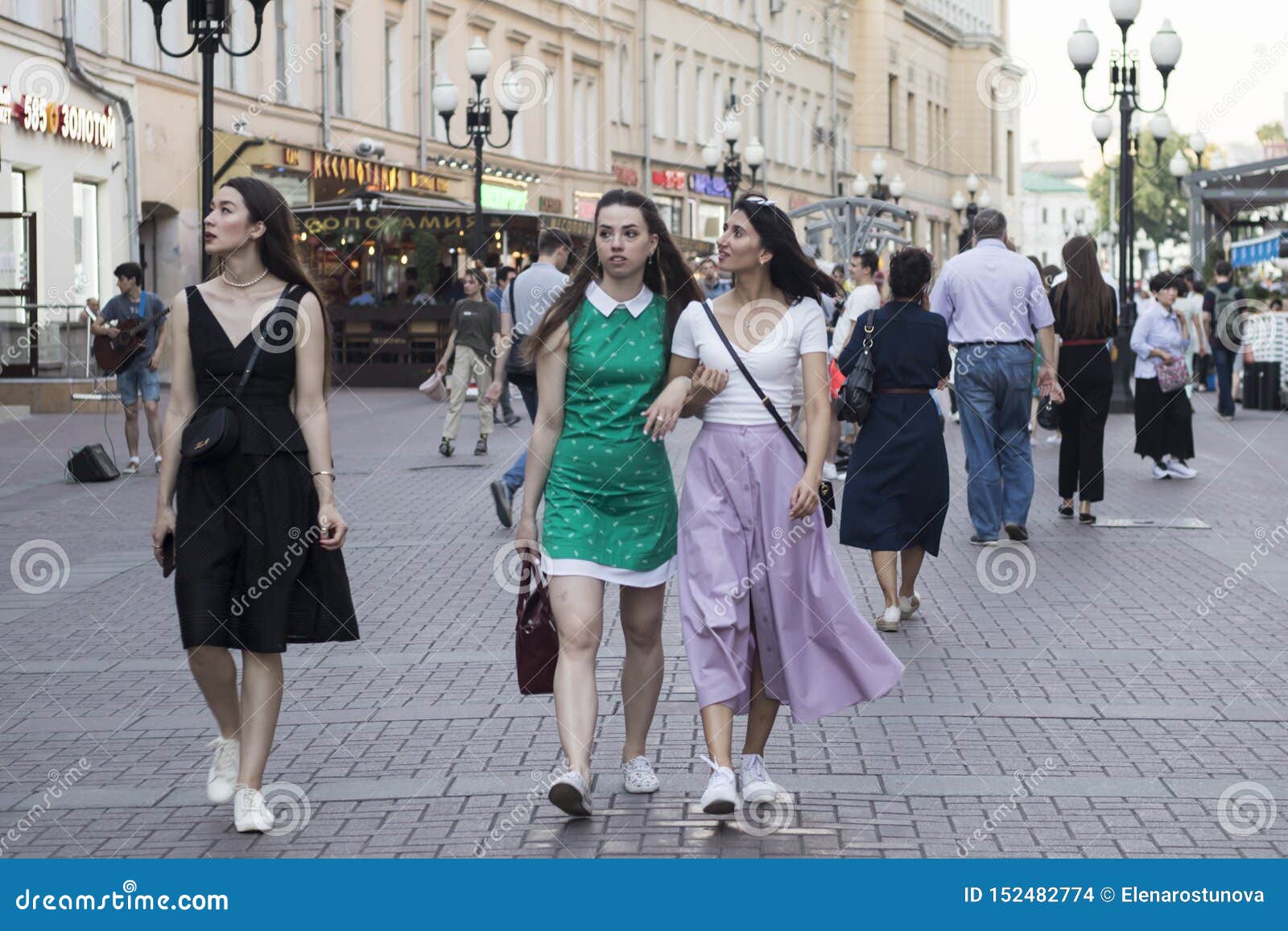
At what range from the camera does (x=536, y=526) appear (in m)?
5.52

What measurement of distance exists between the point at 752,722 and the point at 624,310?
1.22m

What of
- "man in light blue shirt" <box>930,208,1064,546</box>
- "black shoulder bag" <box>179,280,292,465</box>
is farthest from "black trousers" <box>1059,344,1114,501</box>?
"black shoulder bag" <box>179,280,292,465</box>

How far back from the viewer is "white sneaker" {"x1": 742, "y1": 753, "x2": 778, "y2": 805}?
5.53 meters

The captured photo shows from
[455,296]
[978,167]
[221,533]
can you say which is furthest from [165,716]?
[978,167]

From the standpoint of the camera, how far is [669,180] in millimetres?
54438

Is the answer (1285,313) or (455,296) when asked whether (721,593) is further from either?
(455,296)

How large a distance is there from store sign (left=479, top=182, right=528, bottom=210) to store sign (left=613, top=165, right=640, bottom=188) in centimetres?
721

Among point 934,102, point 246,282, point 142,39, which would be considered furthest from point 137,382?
point 934,102

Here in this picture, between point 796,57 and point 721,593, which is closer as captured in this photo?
point 721,593

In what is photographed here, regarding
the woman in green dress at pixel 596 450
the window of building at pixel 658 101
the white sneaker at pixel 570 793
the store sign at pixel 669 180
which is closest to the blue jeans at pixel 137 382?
the woman in green dress at pixel 596 450

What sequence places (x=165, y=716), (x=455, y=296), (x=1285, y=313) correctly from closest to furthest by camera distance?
1. (x=165, y=716)
2. (x=1285, y=313)
3. (x=455, y=296)

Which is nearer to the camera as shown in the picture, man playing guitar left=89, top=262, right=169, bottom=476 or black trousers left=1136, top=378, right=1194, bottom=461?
black trousers left=1136, top=378, right=1194, bottom=461

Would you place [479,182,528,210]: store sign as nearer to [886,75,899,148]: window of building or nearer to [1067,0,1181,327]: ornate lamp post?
[1067,0,1181,327]: ornate lamp post

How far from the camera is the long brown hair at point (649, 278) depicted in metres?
5.48
